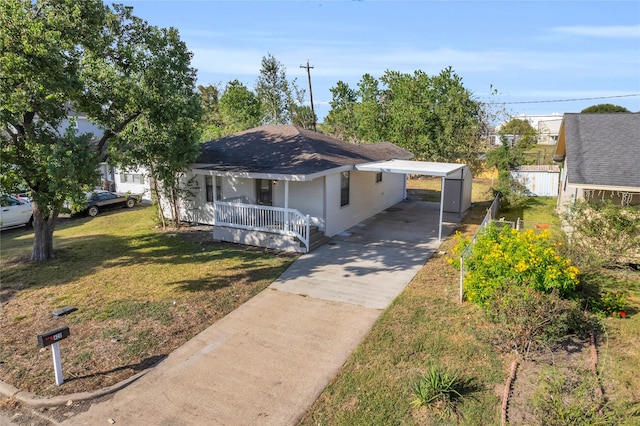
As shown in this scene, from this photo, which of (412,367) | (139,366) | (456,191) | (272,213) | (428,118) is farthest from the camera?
(428,118)

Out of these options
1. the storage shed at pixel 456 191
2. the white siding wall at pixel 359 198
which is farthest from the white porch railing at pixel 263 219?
the storage shed at pixel 456 191

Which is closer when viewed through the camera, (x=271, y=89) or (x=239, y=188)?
(x=239, y=188)

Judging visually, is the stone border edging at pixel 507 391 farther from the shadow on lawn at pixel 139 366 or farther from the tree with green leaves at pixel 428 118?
the tree with green leaves at pixel 428 118

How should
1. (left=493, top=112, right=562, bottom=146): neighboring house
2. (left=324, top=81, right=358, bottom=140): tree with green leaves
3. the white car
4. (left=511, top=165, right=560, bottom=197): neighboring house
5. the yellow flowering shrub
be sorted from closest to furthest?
the yellow flowering shrub < the white car < (left=511, top=165, right=560, bottom=197): neighboring house < (left=324, top=81, right=358, bottom=140): tree with green leaves < (left=493, top=112, right=562, bottom=146): neighboring house

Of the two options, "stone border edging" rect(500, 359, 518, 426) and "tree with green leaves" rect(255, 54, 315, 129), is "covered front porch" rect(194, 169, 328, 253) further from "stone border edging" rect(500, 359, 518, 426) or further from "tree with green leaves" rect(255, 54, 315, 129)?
"tree with green leaves" rect(255, 54, 315, 129)

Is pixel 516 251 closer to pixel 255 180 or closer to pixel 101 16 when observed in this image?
pixel 255 180

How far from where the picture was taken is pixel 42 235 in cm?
1159

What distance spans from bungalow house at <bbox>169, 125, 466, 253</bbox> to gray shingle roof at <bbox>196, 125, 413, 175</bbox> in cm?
3

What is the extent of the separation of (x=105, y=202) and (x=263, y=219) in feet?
34.9

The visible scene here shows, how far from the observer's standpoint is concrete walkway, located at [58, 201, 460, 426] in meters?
5.47

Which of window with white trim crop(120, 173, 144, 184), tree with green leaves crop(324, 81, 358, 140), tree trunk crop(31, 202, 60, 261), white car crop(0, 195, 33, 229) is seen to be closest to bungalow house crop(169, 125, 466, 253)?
tree trunk crop(31, 202, 60, 261)

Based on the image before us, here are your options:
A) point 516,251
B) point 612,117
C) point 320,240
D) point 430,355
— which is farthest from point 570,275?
point 612,117

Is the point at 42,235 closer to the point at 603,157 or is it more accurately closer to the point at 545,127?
the point at 603,157

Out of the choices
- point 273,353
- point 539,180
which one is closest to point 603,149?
point 273,353
